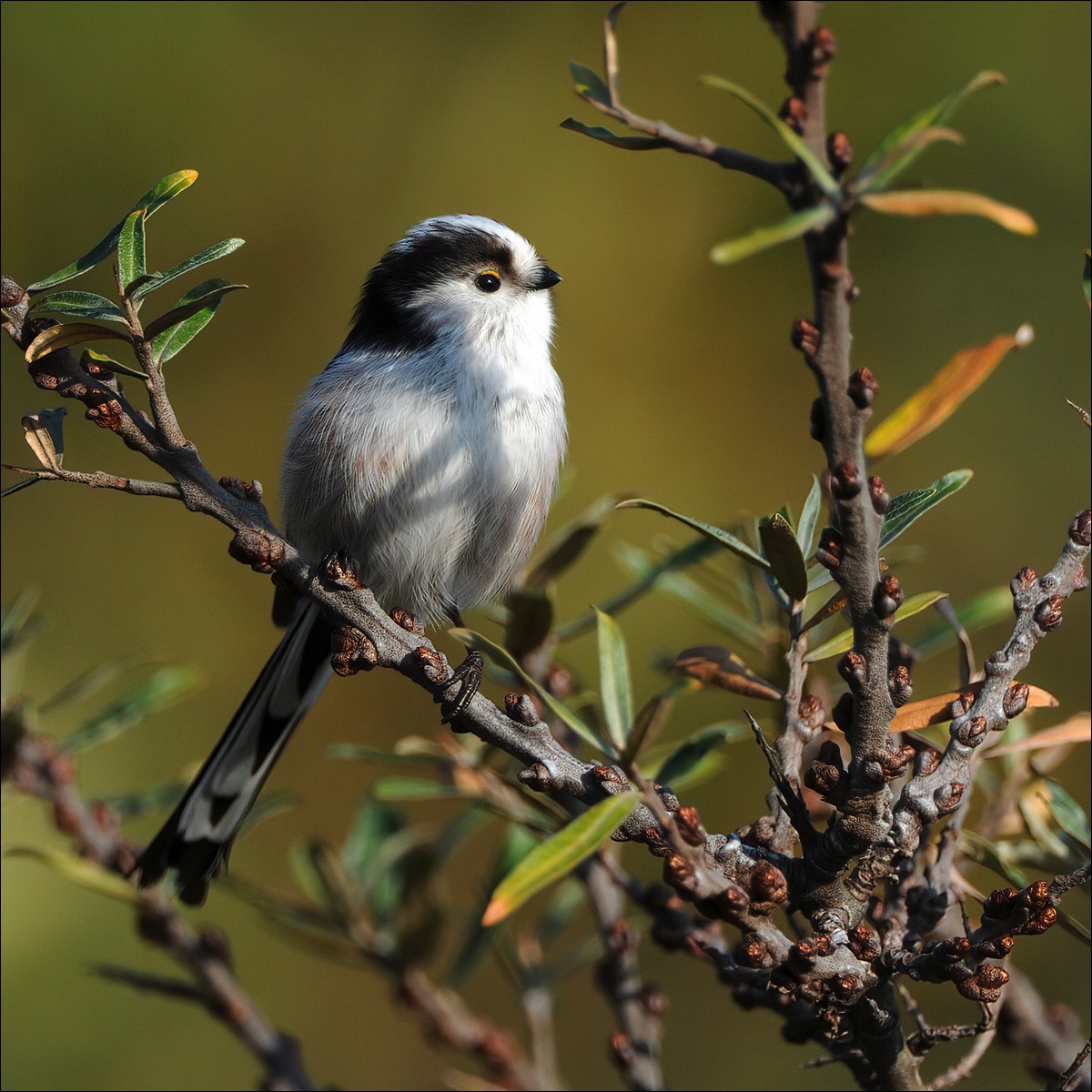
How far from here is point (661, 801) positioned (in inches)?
56.4

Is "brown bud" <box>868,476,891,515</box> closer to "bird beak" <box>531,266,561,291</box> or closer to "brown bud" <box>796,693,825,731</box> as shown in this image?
"brown bud" <box>796,693,825,731</box>

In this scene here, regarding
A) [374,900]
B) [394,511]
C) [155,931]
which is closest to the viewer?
[155,931]

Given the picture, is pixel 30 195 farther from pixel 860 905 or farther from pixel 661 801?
pixel 860 905

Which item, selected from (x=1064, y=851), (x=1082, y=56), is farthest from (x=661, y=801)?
(x=1082, y=56)

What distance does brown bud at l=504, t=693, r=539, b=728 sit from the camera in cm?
141

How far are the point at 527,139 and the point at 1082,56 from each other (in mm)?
1773

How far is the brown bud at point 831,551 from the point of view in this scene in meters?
1.11

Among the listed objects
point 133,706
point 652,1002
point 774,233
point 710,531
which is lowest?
point 652,1002

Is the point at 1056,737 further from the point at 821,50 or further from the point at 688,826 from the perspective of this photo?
the point at 821,50

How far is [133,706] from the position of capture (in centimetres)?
219

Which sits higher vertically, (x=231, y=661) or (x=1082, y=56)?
(x=1082, y=56)

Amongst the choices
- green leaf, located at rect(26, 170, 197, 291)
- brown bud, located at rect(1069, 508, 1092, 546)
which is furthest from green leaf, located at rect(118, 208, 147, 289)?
brown bud, located at rect(1069, 508, 1092, 546)

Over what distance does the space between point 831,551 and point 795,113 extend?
400mm

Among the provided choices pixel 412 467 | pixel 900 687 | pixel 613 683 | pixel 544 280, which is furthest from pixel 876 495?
pixel 544 280
